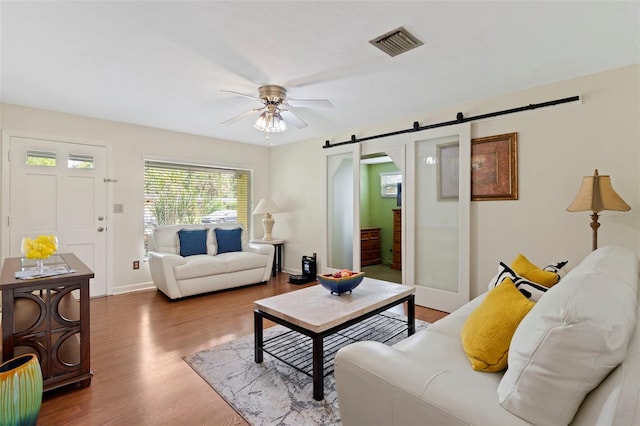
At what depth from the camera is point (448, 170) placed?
3.59 meters

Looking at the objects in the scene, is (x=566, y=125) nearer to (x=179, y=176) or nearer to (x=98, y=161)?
(x=179, y=176)

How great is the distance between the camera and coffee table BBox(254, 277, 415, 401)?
6.36 ft

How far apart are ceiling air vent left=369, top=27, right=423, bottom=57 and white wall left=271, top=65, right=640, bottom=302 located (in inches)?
39.5

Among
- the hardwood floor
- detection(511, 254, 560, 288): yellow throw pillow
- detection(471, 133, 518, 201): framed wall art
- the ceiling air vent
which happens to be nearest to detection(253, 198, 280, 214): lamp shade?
the hardwood floor

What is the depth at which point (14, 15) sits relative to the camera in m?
1.89

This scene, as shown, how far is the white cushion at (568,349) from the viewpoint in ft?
2.60

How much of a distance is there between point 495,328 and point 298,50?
2.14m

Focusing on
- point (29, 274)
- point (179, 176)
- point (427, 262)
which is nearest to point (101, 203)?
point (179, 176)

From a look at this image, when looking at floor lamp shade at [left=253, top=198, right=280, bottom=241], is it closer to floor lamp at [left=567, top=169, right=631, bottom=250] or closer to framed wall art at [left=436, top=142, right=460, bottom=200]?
framed wall art at [left=436, top=142, right=460, bottom=200]

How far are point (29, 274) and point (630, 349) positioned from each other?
293cm

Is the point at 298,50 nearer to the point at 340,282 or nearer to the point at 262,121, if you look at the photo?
the point at 262,121

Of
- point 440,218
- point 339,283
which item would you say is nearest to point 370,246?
point 440,218

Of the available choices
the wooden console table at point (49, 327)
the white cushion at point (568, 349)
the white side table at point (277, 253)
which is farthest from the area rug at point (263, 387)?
the white side table at point (277, 253)

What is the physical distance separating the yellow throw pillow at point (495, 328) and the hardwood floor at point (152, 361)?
1325 millimetres
